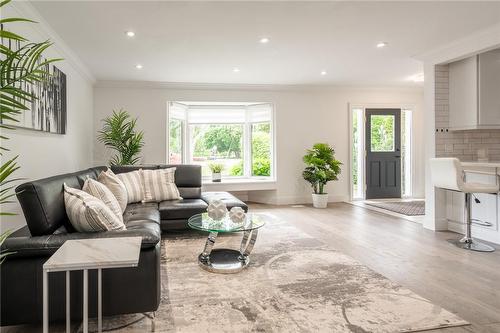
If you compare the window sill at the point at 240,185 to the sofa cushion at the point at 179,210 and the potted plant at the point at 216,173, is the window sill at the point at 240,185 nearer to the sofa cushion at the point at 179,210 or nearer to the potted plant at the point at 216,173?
the potted plant at the point at 216,173

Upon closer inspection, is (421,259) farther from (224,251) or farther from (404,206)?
(404,206)

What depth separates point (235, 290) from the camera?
8.30 feet

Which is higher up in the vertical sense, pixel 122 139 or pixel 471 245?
pixel 122 139

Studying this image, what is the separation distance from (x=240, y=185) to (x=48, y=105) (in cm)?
380

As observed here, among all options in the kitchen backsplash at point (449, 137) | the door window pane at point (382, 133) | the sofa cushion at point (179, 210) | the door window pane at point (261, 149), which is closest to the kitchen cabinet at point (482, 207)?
the kitchen backsplash at point (449, 137)

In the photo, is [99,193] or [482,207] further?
[482,207]

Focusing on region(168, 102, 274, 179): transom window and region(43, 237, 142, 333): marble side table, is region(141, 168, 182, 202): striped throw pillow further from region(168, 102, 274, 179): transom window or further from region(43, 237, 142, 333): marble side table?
region(43, 237, 142, 333): marble side table

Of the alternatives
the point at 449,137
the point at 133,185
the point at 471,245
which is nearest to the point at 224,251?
the point at 133,185

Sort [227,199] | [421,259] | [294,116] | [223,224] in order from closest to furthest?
[223,224]
[421,259]
[227,199]
[294,116]

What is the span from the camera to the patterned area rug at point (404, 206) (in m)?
5.65

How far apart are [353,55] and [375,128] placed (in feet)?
9.62

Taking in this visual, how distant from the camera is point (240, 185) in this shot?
6562 millimetres

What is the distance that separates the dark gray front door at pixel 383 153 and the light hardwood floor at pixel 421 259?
5.64 feet

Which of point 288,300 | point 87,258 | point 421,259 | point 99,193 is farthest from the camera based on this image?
point 421,259
